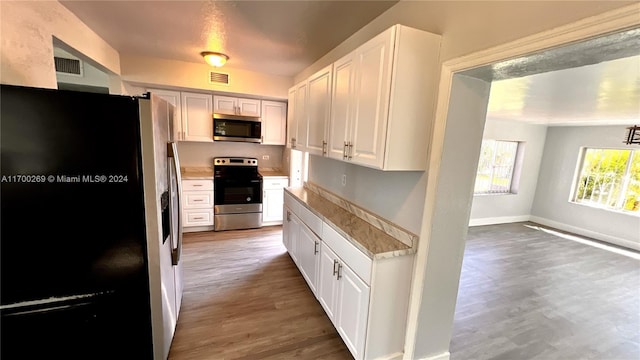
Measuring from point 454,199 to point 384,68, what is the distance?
94 centimetres

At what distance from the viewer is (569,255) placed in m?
4.32

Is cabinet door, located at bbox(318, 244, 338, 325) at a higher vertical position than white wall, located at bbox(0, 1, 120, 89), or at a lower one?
lower

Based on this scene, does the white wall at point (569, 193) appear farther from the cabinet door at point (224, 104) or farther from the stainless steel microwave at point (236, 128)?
the cabinet door at point (224, 104)

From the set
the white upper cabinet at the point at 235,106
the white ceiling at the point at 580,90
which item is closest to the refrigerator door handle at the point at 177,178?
the white upper cabinet at the point at 235,106

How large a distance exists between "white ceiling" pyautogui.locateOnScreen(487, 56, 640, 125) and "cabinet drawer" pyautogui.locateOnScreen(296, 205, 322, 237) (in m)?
2.27

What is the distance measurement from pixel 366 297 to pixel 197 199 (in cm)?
348

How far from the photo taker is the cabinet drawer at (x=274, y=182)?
15.0 ft

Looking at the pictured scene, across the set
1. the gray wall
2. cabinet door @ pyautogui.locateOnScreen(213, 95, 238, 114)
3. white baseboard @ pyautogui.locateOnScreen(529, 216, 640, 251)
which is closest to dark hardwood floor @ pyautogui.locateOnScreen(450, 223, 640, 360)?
white baseboard @ pyautogui.locateOnScreen(529, 216, 640, 251)

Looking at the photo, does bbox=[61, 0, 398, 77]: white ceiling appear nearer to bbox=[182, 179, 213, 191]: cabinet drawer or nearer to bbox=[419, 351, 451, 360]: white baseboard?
bbox=[182, 179, 213, 191]: cabinet drawer

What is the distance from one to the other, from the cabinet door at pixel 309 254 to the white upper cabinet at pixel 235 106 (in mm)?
2570

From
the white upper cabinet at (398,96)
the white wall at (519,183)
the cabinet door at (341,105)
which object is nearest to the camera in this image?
the white upper cabinet at (398,96)

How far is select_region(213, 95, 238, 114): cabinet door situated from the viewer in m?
4.31

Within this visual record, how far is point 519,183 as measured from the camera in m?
6.09

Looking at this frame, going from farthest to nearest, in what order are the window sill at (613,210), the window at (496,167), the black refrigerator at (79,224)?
the window at (496,167), the window sill at (613,210), the black refrigerator at (79,224)
